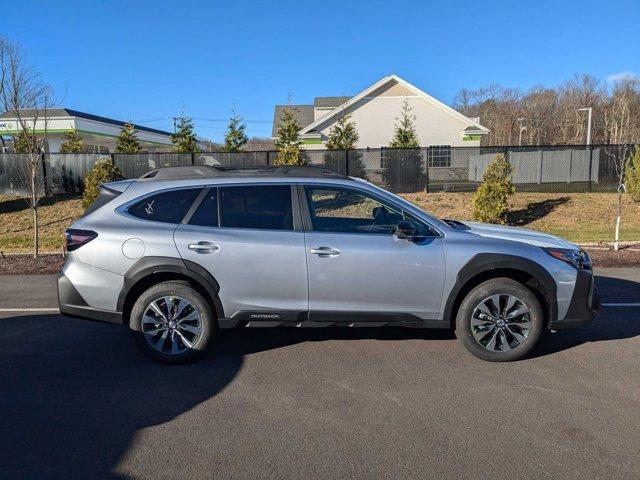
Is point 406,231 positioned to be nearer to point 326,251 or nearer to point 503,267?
point 326,251

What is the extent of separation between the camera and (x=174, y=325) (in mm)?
4598

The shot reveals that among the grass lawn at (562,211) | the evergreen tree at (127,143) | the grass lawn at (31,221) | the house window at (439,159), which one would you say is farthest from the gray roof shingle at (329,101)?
the grass lawn at (31,221)

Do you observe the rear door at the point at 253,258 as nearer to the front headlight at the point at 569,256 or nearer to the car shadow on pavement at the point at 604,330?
the front headlight at the point at 569,256

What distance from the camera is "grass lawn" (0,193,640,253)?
44.6 feet

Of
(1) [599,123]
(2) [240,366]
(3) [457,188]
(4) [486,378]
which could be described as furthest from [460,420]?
(1) [599,123]

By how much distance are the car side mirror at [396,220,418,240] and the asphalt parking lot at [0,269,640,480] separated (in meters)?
1.18

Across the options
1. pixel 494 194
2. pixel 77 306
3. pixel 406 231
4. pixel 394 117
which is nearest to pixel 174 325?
pixel 77 306

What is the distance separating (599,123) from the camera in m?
60.1

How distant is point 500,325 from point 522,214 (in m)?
Answer: 12.6

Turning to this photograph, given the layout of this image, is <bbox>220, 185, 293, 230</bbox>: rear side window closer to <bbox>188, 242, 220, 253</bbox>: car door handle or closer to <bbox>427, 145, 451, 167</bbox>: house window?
<bbox>188, 242, 220, 253</bbox>: car door handle

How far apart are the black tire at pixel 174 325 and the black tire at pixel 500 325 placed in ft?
7.61

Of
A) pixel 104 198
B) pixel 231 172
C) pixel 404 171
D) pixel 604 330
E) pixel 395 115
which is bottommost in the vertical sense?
pixel 604 330

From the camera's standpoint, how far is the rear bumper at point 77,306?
4.59 meters

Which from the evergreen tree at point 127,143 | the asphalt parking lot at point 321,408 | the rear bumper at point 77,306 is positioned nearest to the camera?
the asphalt parking lot at point 321,408
